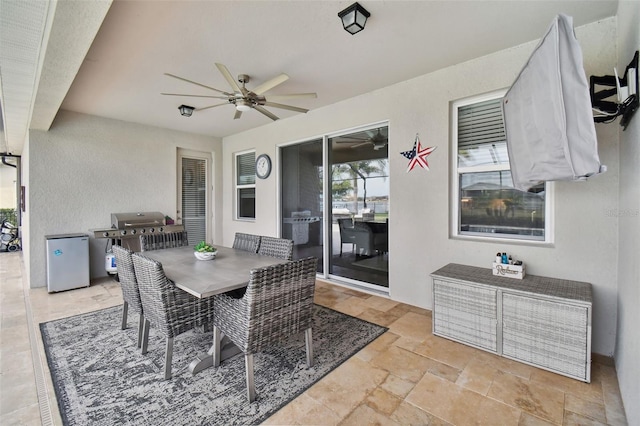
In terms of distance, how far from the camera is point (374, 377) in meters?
2.06

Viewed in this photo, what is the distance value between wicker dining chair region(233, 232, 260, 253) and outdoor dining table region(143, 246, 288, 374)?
229 mm

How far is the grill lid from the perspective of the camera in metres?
4.56

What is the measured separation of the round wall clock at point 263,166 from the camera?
5098 millimetres

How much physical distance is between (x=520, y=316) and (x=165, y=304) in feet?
8.53

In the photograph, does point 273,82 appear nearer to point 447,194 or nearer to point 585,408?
point 447,194

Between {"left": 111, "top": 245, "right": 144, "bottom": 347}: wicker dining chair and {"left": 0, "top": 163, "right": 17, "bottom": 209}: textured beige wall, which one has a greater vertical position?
{"left": 0, "top": 163, "right": 17, "bottom": 209}: textured beige wall

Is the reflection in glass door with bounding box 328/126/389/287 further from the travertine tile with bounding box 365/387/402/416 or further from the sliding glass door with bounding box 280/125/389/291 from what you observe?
the travertine tile with bounding box 365/387/402/416

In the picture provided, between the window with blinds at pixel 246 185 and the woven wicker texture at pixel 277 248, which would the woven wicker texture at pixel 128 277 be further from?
the window with blinds at pixel 246 185

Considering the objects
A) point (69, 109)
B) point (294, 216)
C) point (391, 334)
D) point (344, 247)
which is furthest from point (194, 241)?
point (391, 334)

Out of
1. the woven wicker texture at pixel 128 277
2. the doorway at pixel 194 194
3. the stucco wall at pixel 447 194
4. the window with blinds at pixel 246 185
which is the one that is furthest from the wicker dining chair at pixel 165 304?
the doorway at pixel 194 194

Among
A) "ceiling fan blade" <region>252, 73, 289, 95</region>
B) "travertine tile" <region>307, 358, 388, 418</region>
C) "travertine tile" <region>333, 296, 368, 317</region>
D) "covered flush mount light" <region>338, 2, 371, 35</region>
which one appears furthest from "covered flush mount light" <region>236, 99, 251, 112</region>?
"travertine tile" <region>307, 358, 388, 418</region>

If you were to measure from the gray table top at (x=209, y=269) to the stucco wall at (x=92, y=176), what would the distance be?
2.39 meters

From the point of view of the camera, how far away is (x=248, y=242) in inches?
130

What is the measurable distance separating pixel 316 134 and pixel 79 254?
3.88 meters
